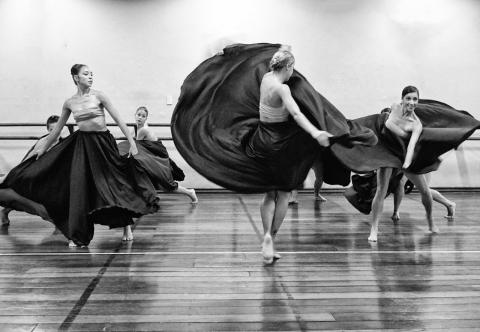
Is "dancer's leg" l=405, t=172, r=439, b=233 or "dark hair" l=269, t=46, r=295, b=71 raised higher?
"dark hair" l=269, t=46, r=295, b=71

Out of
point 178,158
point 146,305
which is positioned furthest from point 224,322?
point 178,158

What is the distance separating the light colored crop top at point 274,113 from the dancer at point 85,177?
1.21 meters

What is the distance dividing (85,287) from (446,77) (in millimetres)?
6784

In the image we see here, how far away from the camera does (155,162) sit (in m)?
5.73

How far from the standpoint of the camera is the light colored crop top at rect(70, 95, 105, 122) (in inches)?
156

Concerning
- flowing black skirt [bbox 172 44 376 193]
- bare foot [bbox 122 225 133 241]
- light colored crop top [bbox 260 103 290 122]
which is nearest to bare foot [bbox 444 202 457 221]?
flowing black skirt [bbox 172 44 376 193]

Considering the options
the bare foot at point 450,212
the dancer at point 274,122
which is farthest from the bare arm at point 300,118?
the bare foot at point 450,212

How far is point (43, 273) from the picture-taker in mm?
3283

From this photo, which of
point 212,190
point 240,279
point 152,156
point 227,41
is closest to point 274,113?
point 240,279

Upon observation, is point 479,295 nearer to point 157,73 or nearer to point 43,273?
point 43,273

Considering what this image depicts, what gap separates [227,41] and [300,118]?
4967mm

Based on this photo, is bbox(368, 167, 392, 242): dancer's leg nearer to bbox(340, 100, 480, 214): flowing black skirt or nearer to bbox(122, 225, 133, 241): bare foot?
bbox(340, 100, 480, 214): flowing black skirt

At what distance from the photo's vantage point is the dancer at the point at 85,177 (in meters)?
3.87

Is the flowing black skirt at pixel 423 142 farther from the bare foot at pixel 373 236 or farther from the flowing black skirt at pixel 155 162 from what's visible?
the flowing black skirt at pixel 155 162
